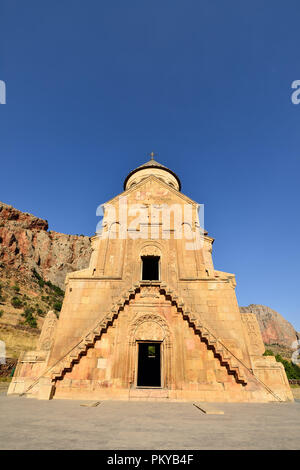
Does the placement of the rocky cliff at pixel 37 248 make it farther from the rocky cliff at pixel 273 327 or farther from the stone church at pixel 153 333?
the rocky cliff at pixel 273 327

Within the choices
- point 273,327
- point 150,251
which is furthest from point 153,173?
point 273,327

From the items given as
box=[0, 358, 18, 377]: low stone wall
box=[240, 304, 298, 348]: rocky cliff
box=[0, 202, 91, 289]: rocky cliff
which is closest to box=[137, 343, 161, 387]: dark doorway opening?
box=[0, 358, 18, 377]: low stone wall

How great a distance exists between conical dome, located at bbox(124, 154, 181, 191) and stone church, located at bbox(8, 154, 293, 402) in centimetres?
1030

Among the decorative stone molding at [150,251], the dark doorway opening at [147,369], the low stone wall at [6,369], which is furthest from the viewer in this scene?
the low stone wall at [6,369]

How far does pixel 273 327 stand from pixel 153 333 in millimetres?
115700

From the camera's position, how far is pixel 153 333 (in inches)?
523

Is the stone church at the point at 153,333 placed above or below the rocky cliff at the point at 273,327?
below

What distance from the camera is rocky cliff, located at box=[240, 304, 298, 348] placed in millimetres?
102375

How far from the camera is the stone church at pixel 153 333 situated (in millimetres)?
11977

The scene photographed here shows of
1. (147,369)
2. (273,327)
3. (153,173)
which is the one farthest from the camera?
(273,327)

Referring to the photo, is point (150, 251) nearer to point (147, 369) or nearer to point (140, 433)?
point (140, 433)

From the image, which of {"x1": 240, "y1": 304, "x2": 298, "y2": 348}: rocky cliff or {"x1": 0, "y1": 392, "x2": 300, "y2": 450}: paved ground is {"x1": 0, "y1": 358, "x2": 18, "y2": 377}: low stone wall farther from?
{"x1": 240, "y1": 304, "x2": 298, "y2": 348}: rocky cliff

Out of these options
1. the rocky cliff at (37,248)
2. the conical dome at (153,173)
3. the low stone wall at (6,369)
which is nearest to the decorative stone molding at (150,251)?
the conical dome at (153,173)

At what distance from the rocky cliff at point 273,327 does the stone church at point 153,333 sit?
103m
